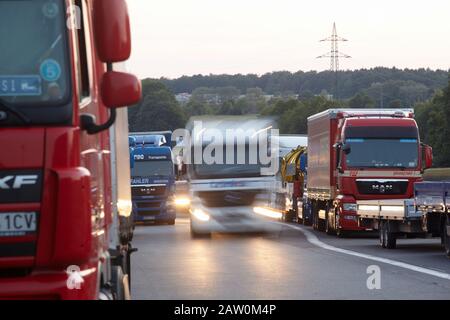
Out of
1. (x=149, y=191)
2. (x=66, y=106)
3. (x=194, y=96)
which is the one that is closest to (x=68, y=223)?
(x=66, y=106)

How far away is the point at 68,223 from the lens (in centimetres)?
750

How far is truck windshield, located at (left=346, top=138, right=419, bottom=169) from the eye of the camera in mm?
34031

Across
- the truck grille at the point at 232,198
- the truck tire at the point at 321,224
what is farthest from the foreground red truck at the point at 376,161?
the truck tire at the point at 321,224

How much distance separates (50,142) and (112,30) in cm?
83

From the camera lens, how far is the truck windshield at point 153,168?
45438 millimetres

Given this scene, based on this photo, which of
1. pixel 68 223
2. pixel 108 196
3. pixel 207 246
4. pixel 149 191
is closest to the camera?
pixel 68 223

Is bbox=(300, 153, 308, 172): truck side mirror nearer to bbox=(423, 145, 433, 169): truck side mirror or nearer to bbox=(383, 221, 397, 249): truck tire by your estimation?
bbox=(423, 145, 433, 169): truck side mirror

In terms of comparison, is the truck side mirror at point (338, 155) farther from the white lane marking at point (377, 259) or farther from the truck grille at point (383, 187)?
the white lane marking at point (377, 259)

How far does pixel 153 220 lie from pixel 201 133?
13.2 m

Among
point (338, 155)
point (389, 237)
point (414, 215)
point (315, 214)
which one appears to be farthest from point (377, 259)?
point (315, 214)

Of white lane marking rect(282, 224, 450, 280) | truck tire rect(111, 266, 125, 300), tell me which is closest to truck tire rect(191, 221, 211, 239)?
white lane marking rect(282, 224, 450, 280)

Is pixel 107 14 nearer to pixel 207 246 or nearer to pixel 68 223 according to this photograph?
pixel 68 223

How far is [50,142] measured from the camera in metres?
7.55

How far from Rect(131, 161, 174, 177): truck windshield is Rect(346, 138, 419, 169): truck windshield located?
41.6 feet
